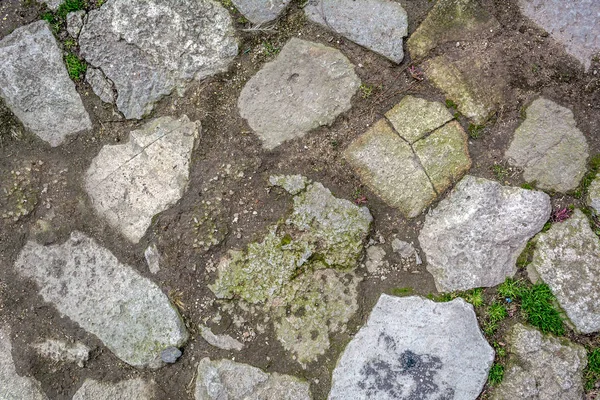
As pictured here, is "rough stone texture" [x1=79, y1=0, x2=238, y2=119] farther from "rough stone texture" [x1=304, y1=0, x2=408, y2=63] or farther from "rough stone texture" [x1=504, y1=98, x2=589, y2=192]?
"rough stone texture" [x1=504, y1=98, x2=589, y2=192]

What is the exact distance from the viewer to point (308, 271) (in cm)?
240

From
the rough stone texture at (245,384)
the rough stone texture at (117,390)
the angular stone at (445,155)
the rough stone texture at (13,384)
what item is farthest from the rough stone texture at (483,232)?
the rough stone texture at (13,384)

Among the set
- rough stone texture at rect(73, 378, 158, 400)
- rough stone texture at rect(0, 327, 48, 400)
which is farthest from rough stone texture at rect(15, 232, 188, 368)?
rough stone texture at rect(0, 327, 48, 400)

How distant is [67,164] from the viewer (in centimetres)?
265

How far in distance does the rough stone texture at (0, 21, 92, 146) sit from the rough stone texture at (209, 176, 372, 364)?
3.74ft

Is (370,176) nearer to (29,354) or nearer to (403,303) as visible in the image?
(403,303)

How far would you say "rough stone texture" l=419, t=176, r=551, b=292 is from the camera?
2.30 m

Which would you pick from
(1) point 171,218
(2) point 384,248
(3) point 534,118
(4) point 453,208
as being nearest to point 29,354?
(1) point 171,218

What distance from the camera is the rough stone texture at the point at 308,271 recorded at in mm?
2369

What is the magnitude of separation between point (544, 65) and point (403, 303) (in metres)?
1.26

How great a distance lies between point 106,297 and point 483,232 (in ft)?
5.93

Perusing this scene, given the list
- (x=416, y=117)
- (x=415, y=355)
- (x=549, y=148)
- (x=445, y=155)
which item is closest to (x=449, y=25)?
(x=416, y=117)

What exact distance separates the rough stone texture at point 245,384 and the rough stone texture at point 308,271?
14 cm

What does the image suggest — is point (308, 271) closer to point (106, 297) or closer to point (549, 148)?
point (106, 297)
